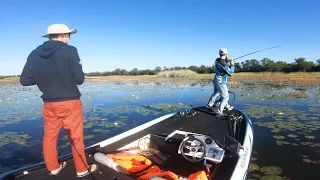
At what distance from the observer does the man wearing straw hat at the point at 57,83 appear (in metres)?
2.89

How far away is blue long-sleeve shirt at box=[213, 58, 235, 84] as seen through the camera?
6.50m

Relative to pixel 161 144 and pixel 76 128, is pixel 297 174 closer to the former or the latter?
pixel 161 144

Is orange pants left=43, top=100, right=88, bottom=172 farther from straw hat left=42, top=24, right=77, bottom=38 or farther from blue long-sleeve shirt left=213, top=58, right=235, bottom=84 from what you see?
blue long-sleeve shirt left=213, top=58, right=235, bottom=84

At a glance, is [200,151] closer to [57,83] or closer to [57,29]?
[57,83]

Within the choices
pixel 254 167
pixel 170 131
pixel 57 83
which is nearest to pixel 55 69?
pixel 57 83

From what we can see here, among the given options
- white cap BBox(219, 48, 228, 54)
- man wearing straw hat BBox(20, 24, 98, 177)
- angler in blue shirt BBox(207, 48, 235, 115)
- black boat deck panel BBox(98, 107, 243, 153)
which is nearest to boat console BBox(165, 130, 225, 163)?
black boat deck panel BBox(98, 107, 243, 153)

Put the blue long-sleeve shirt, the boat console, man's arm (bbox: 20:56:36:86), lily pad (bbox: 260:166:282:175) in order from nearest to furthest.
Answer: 1. man's arm (bbox: 20:56:36:86)
2. the boat console
3. lily pad (bbox: 260:166:282:175)
4. the blue long-sleeve shirt

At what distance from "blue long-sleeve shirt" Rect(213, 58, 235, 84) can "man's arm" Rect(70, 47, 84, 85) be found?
4.57 metres

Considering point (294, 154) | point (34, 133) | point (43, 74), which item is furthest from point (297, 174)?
point (34, 133)

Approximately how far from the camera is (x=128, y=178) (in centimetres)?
300

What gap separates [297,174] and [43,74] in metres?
4.64

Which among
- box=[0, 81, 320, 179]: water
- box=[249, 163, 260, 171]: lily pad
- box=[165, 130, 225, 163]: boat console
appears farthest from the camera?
box=[0, 81, 320, 179]: water

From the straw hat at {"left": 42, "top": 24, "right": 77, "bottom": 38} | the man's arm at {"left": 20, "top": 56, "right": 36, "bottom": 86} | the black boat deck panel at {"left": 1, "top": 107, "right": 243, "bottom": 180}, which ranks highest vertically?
the straw hat at {"left": 42, "top": 24, "right": 77, "bottom": 38}

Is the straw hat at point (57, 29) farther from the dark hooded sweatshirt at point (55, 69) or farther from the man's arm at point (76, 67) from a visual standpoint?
the man's arm at point (76, 67)
